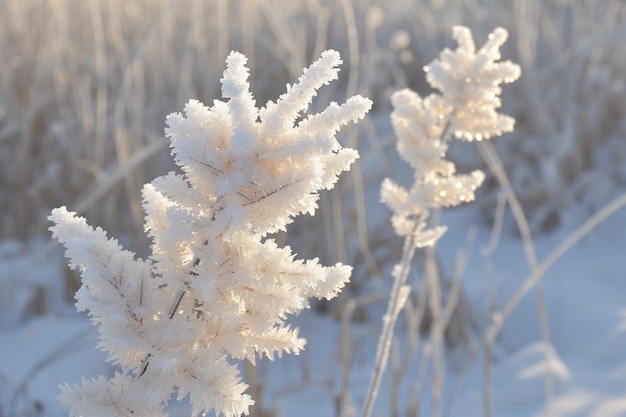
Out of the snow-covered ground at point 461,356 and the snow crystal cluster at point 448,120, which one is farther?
the snow-covered ground at point 461,356

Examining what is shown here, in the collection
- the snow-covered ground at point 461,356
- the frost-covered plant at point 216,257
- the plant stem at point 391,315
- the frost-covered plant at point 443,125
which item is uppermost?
the snow-covered ground at point 461,356

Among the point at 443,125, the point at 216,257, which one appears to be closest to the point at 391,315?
the point at 443,125

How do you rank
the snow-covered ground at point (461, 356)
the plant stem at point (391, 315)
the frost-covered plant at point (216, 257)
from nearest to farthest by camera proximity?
1. the frost-covered plant at point (216, 257)
2. the plant stem at point (391, 315)
3. the snow-covered ground at point (461, 356)

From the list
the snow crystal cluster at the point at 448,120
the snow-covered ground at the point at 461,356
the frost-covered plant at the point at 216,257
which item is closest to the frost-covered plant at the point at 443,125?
the snow crystal cluster at the point at 448,120

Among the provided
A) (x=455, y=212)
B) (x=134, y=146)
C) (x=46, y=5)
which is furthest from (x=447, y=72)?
(x=46, y=5)

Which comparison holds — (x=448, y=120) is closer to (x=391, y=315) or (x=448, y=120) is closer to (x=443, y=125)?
(x=443, y=125)

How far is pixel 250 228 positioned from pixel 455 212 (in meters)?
2.76

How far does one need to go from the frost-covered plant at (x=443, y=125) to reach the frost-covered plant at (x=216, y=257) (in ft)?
0.78

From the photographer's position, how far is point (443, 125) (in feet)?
2.31

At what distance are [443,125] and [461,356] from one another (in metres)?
1.51

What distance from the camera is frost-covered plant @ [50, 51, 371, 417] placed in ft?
1.39

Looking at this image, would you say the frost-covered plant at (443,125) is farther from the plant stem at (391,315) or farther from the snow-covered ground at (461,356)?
the snow-covered ground at (461,356)

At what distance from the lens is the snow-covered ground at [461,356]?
1765 mm

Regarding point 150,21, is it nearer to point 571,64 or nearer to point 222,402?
point 571,64
